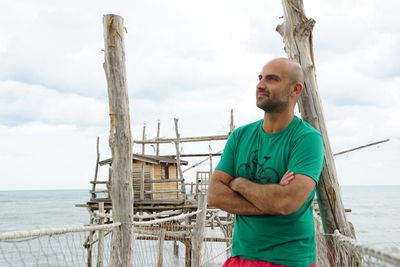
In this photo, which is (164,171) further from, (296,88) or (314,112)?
(296,88)

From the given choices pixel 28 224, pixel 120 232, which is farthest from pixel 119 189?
pixel 28 224

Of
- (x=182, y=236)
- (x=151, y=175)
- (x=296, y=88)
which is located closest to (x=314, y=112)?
(x=296, y=88)

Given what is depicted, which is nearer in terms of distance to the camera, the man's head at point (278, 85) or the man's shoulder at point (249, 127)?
the man's head at point (278, 85)

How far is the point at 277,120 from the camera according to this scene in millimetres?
2459

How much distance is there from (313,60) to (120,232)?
Result: 2.34m

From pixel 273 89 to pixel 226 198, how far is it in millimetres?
678

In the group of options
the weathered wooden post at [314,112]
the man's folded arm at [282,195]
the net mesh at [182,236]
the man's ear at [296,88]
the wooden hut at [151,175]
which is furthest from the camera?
the wooden hut at [151,175]

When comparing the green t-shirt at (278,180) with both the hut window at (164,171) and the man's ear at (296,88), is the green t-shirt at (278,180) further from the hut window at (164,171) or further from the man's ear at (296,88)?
the hut window at (164,171)

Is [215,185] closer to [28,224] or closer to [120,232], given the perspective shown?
[120,232]

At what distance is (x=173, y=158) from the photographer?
21.9 metres

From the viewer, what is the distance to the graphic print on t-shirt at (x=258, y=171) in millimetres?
2387

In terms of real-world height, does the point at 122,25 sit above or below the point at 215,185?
above

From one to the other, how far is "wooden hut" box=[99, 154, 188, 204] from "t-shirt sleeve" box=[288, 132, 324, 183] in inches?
581

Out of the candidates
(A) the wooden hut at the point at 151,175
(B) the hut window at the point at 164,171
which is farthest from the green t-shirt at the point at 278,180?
(B) the hut window at the point at 164,171
